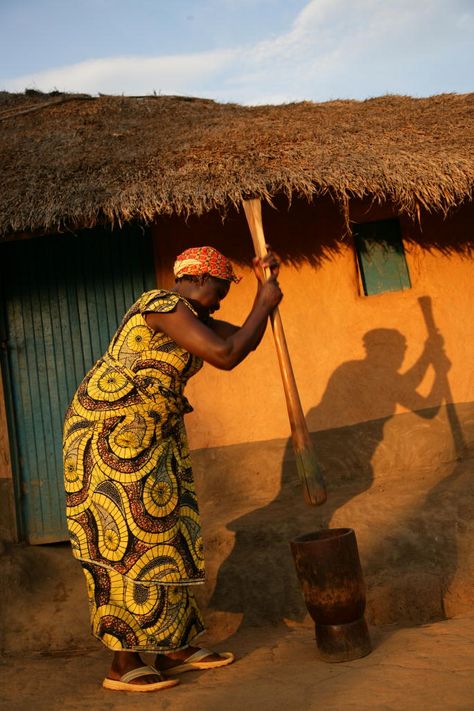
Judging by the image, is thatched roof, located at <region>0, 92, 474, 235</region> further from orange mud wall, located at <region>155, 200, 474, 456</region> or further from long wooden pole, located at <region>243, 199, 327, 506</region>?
long wooden pole, located at <region>243, 199, 327, 506</region>

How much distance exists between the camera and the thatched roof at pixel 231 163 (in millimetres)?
4684

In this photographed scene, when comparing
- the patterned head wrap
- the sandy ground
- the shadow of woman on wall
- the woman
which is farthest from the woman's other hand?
the shadow of woman on wall

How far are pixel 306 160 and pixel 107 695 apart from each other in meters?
3.26

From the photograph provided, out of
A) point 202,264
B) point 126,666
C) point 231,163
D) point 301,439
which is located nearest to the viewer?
point 126,666

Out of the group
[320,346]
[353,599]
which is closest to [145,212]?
[320,346]

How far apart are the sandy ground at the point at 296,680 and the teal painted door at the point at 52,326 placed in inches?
67.8

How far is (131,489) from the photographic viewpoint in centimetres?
298

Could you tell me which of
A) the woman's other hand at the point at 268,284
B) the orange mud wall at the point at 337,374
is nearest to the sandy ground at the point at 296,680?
the woman's other hand at the point at 268,284

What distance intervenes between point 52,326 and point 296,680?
10.5 ft

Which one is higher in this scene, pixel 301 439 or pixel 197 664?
pixel 301 439

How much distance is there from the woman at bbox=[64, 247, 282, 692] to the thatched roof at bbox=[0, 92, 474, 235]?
5.77 feet

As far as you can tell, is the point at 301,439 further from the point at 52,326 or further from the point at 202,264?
the point at 52,326

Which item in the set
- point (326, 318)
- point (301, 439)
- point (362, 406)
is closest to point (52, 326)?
point (326, 318)

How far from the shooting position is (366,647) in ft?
9.90
